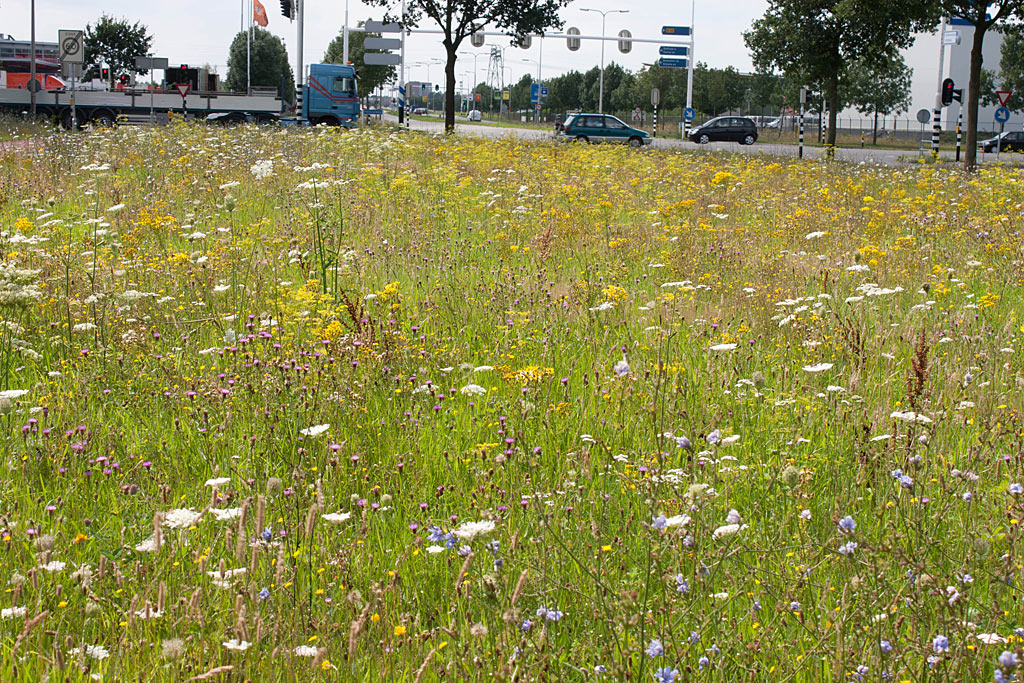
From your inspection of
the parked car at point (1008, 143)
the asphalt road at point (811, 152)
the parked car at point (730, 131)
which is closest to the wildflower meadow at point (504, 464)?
the asphalt road at point (811, 152)

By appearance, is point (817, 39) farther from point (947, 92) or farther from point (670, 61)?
point (670, 61)

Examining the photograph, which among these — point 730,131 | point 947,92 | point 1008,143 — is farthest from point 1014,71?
point 947,92

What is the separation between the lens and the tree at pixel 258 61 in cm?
7938

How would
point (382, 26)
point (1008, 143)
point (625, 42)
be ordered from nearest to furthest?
point (382, 26), point (1008, 143), point (625, 42)

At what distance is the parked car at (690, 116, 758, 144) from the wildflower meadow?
3780cm

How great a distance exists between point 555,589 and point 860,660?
72 cm

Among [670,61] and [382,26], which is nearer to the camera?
[382,26]

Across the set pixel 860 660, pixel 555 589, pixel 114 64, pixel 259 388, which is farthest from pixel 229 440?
pixel 114 64

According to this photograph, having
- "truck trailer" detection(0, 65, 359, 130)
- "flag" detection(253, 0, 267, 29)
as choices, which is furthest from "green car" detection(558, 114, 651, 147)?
"flag" detection(253, 0, 267, 29)

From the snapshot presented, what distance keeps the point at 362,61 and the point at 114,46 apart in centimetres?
2280

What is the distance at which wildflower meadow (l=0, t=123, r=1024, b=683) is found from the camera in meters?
1.98

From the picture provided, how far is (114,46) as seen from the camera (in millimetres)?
80312

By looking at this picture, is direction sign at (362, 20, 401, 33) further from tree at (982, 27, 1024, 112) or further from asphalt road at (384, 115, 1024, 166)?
tree at (982, 27, 1024, 112)

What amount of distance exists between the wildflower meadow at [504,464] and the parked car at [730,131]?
3780 cm
